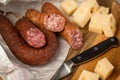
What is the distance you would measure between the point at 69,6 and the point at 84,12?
3.8 inches

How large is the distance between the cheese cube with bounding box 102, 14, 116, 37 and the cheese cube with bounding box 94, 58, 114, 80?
0.53 ft

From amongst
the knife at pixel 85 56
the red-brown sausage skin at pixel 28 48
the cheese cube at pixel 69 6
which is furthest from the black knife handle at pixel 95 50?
the cheese cube at pixel 69 6

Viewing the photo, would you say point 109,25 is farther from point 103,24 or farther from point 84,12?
point 84,12

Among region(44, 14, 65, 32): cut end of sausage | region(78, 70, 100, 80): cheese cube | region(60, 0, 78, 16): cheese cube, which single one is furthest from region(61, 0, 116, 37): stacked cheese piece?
region(78, 70, 100, 80): cheese cube

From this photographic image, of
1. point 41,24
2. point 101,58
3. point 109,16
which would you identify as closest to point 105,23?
point 109,16

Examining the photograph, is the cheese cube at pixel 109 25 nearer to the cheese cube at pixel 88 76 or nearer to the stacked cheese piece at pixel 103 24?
the stacked cheese piece at pixel 103 24

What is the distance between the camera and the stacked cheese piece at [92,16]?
4.12ft

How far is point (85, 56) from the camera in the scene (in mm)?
1182

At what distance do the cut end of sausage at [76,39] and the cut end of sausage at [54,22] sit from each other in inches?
2.4

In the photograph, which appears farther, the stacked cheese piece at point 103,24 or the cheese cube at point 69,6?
the cheese cube at point 69,6

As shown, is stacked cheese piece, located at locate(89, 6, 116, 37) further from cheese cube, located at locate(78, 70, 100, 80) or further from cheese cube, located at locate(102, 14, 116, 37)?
cheese cube, located at locate(78, 70, 100, 80)

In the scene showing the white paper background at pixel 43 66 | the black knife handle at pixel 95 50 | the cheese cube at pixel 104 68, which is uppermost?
the white paper background at pixel 43 66

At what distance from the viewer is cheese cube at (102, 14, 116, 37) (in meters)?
1.25

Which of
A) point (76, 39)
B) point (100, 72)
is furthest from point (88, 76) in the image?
point (76, 39)
